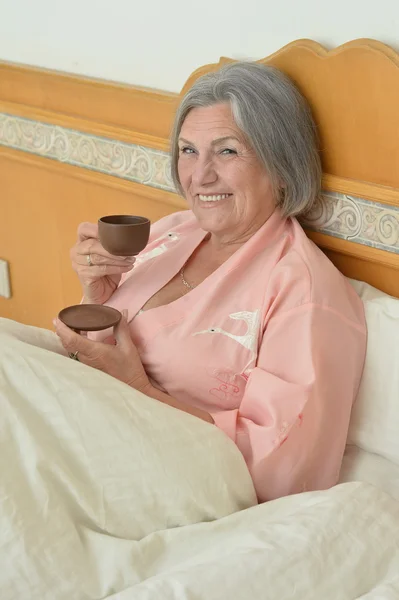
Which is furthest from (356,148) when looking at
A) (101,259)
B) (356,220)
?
(101,259)

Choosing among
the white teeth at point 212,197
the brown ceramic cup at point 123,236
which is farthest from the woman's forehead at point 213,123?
the brown ceramic cup at point 123,236

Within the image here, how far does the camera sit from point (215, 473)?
1.51m

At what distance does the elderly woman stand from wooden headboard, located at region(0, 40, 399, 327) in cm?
7

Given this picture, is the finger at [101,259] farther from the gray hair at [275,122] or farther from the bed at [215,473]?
the gray hair at [275,122]

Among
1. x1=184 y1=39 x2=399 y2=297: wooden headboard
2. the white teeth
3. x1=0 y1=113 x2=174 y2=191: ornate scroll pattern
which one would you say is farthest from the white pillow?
x1=0 y1=113 x2=174 y2=191: ornate scroll pattern

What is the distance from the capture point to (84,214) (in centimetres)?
259

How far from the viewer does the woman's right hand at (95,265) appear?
198 centimetres

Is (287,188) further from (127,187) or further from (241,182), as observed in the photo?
(127,187)

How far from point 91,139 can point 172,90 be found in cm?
34

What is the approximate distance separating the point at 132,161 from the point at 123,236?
24.1 inches

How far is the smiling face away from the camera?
5.90 feet

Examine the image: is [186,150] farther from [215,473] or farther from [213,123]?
[215,473]

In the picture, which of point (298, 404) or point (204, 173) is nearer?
point (298, 404)

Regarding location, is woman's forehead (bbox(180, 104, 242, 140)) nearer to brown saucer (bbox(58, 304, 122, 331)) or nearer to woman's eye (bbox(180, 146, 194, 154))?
woman's eye (bbox(180, 146, 194, 154))
